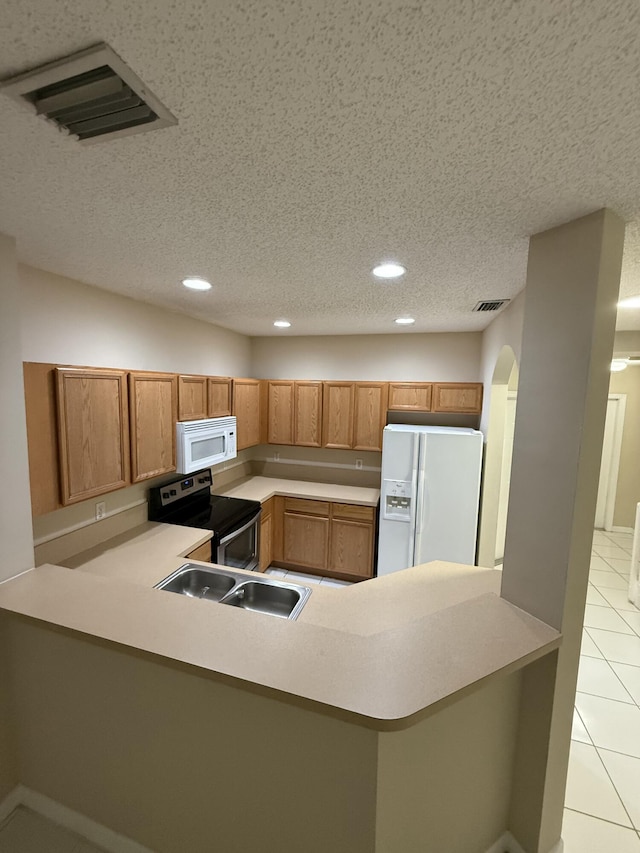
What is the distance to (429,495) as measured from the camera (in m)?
3.29

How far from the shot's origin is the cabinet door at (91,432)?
1.80 metres

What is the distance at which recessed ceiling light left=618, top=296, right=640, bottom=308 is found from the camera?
7.22 feet

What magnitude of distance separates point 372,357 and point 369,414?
699 mm

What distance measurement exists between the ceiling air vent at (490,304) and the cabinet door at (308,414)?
1.83 m

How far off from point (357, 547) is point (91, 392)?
9.09 feet

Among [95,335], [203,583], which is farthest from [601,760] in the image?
[95,335]

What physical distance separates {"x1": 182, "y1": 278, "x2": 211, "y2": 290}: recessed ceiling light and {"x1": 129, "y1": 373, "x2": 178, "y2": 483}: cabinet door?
0.65 m

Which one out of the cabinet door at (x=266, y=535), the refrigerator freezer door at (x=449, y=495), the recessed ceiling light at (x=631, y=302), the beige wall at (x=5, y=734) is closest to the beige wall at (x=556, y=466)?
the recessed ceiling light at (x=631, y=302)

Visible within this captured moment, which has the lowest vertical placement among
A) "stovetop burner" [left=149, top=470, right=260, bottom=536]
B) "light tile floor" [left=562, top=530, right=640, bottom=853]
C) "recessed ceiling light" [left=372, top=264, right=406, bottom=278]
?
"light tile floor" [left=562, top=530, right=640, bottom=853]

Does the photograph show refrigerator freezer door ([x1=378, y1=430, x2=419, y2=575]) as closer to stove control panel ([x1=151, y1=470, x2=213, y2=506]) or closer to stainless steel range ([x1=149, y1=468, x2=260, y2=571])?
stainless steel range ([x1=149, y1=468, x2=260, y2=571])

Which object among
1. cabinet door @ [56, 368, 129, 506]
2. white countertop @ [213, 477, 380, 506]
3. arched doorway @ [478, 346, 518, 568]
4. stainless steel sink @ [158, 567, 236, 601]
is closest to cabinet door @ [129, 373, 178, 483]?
cabinet door @ [56, 368, 129, 506]

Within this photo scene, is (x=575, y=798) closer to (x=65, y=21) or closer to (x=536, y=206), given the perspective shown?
(x=536, y=206)

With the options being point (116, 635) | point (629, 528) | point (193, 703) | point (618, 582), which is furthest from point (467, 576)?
point (629, 528)

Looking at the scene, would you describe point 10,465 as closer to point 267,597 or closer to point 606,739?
point 267,597
